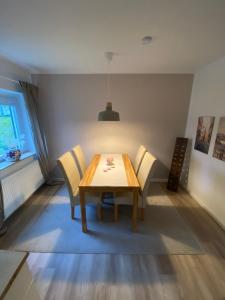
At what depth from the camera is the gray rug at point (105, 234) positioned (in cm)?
191

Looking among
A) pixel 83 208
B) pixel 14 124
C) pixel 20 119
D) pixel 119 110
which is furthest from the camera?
pixel 119 110

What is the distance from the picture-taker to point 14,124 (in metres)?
3.12

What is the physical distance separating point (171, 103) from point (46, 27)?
8.62 feet

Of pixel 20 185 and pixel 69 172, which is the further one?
pixel 20 185

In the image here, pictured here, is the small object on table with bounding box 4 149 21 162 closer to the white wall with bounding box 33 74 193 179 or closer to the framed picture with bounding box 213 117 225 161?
the white wall with bounding box 33 74 193 179

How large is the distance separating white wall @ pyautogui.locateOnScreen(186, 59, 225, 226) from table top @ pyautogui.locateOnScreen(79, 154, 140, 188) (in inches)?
50.4

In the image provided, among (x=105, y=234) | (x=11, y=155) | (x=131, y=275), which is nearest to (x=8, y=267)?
(x=131, y=275)

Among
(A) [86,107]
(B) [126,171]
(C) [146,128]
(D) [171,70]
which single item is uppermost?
(D) [171,70]

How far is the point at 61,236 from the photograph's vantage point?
2.09 m

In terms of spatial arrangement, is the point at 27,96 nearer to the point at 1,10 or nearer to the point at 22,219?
the point at 1,10

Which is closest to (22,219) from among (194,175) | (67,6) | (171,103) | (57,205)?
(57,205)

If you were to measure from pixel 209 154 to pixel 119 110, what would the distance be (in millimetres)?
1882

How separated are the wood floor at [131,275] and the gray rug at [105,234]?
10 centimetres

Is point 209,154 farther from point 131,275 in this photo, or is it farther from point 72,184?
point 72,184
